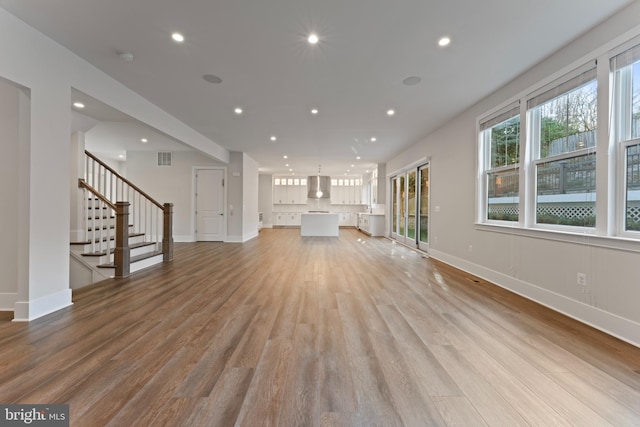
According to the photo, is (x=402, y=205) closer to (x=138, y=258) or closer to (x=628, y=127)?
(x=628, y=127)

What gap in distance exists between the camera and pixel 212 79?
11.9 ft

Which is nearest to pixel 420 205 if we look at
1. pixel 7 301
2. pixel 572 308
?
pixel 572 308

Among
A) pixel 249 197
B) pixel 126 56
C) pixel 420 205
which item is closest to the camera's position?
pixel 126 56

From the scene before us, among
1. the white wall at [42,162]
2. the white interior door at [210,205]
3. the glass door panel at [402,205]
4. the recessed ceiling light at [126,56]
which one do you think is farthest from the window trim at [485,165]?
the white interior door at [210,205]

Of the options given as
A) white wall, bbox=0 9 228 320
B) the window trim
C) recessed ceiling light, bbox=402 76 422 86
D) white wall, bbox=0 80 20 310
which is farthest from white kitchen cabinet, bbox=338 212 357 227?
white wall, bbox=0 80 20 310

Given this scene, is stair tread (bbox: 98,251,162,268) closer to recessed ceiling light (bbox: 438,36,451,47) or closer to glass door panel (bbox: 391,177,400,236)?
Answer: recessed ceiling light (bbox: 438,36,451,47)

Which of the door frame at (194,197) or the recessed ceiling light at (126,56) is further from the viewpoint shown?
the door frame at (194,197)

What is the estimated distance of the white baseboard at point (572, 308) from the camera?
Answer: 2197 millimetres

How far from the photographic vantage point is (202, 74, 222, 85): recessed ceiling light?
3541 mm

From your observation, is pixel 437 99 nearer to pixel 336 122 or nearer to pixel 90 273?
pixel 336 122

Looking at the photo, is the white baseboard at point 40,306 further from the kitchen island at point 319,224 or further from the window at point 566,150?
the kitchen island at point 319,224

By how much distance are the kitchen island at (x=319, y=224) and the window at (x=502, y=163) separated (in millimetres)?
6372

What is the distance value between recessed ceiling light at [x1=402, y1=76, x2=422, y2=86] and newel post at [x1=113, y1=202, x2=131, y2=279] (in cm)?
459

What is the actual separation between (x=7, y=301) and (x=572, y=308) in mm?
5759
